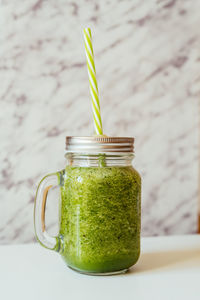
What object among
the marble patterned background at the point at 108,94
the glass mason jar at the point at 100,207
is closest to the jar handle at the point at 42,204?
the glass mason jar at the point at 100,207

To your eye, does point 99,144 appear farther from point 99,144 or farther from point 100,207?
point 100,207

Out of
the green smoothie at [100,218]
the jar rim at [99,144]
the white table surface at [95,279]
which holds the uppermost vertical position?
the jar rim at [99,144]

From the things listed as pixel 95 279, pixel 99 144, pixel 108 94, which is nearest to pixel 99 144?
pixel 99 144

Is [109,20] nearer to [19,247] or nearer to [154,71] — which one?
[154,71]

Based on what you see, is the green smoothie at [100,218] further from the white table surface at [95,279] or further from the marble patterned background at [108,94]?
the marble patterned background at [108,94]

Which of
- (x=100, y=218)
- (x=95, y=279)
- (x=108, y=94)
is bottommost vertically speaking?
(x=95, y=279)

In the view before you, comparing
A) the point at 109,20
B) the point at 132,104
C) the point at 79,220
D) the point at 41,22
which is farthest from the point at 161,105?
the point at 79,220

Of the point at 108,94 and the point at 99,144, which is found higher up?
the point at 108,94

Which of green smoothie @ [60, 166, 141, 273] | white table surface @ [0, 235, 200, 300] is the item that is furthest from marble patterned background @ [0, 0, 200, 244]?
green smoothie @ [60, 166, 141, 273]

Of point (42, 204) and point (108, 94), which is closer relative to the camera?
point (42, 204)
